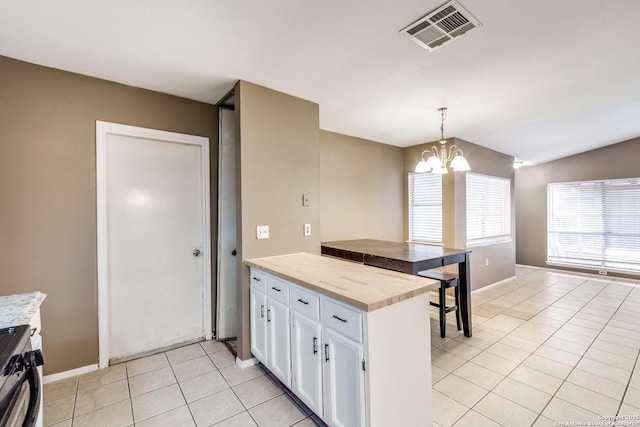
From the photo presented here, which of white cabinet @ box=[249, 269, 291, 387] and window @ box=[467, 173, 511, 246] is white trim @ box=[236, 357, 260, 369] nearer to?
white cabinet @ box=[249, 269, 291, 387]

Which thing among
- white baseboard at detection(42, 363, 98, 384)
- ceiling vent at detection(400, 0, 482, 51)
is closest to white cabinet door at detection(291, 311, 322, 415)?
white baseboard at detection(42, 363, 98, 384)

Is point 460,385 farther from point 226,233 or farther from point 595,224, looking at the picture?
point 595,224

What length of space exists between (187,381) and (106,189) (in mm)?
1757

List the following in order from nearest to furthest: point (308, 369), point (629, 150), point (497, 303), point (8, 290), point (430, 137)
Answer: point (308, 369) → point (8, 290) → point (497, 303) → point (430, 137) → point (629, 150)

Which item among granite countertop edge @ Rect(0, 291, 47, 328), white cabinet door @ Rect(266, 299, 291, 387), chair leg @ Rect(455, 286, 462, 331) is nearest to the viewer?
granite countertop edge @ Rect(0, 291, 47, 328)

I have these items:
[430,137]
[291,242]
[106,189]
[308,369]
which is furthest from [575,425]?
[106,189]

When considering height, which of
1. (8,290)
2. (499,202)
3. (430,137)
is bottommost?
(8,290)

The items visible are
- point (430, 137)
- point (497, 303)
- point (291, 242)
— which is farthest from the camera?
point (430, 137)

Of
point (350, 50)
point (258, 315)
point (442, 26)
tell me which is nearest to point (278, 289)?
point (258, 315)

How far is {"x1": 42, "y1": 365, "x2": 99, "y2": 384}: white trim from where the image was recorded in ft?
7.20

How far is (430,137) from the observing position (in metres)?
4.37

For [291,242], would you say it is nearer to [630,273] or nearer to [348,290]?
[348,290]

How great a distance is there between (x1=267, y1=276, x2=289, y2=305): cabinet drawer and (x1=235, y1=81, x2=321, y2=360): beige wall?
375 millimetres

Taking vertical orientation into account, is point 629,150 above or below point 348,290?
above
